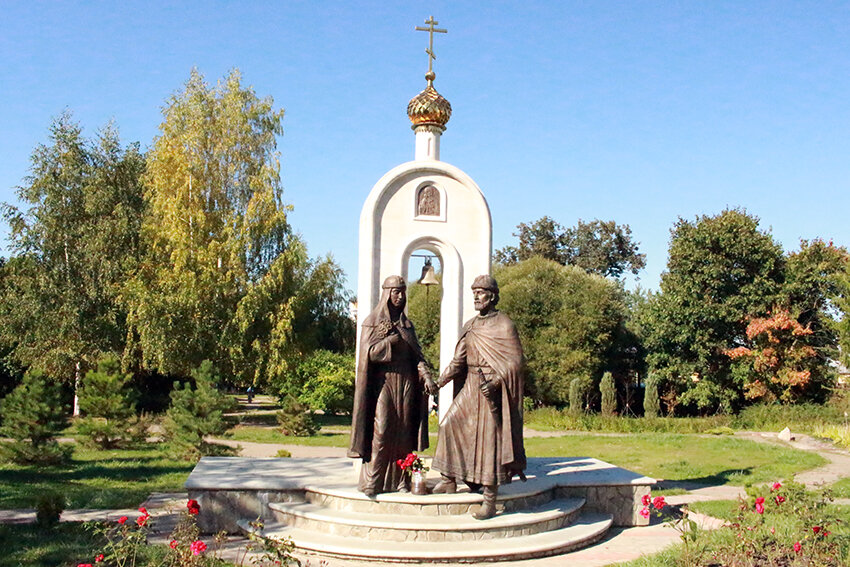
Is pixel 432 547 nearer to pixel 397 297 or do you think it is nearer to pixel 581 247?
pixel 397 297

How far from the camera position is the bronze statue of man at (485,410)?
6.94m

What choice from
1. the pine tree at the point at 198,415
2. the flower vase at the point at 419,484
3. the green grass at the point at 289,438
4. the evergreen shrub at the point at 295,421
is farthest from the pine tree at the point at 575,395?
the flower vase at the point at 419,484

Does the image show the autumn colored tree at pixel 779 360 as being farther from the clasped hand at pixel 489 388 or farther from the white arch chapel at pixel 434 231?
the clasped hand at pixel 489 388

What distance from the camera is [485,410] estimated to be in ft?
23.2

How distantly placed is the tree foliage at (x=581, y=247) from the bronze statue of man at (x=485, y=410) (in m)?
37.5

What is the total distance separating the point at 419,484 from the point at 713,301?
68.8ft

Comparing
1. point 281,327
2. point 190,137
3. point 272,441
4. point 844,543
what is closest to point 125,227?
point 190,137

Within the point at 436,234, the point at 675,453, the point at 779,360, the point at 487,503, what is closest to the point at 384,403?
the point at 487,503

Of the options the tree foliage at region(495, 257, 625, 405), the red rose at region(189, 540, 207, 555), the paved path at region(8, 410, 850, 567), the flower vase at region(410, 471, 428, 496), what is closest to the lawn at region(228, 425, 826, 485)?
the paved path at region(8, 410, 850, 567)

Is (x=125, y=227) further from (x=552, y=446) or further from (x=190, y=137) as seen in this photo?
(x=552, y=446)

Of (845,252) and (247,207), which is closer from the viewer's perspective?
(247,207)

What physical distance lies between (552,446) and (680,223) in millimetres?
13706

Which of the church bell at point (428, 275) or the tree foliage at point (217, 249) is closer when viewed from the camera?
the church bell at point (428, 275)

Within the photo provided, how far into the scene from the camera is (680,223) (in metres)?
27.6
